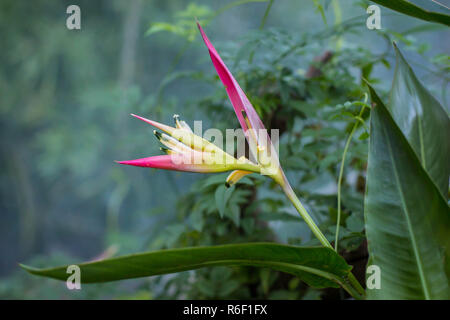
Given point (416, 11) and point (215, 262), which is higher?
point (416, 11)

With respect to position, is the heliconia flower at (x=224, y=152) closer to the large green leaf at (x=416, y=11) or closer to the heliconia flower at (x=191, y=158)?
the heliconia flower at (x=191, y=158)

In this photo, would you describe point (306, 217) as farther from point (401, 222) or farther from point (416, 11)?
point (416, 11)

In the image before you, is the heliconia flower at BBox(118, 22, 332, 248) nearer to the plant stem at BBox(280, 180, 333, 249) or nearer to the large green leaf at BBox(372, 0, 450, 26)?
the plant stem at BBox(280, 180, 333, 249)
